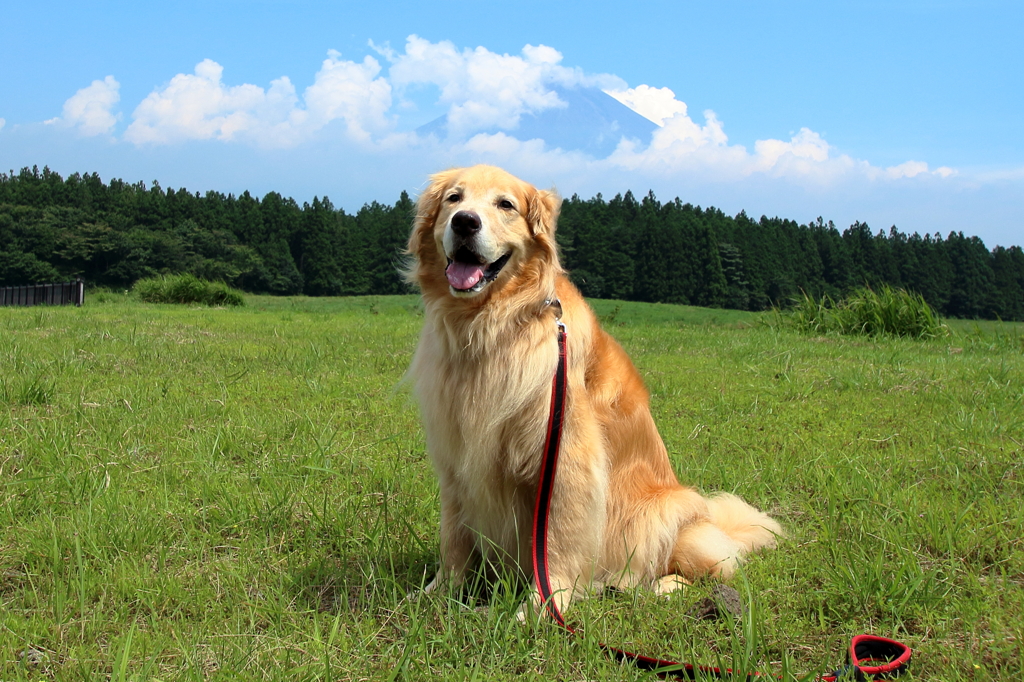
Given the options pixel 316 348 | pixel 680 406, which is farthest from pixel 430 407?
pixel 316 348

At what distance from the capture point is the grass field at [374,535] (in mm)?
2189

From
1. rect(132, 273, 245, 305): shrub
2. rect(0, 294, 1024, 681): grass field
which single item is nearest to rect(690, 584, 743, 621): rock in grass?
rect(0, 294, 1024, 681): grass field

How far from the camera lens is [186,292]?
20.6m

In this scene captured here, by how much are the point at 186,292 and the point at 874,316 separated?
59.1 feet

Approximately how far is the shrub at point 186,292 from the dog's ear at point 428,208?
19.0m

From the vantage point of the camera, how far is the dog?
259cm

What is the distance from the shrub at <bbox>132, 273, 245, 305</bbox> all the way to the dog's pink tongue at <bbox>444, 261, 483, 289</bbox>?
63.5 feet

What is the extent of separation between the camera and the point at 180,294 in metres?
20.5

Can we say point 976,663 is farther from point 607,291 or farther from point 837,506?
point 607,291

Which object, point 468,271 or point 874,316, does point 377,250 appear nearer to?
point 874,316

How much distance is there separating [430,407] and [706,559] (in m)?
1.28

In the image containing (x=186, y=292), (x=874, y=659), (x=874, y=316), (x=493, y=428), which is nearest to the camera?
(x=874, y=659)

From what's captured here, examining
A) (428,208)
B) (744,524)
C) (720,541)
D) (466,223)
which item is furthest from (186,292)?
(720,541)

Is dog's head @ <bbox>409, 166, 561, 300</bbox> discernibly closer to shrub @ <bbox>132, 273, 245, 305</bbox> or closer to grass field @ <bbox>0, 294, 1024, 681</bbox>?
grass field @ <bbox>0, 294, 1024, 681</bbox>
